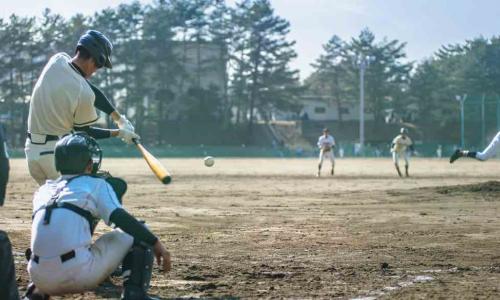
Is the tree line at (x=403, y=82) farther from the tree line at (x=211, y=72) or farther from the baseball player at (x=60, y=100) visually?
the baseball player at (x=60, y=100)

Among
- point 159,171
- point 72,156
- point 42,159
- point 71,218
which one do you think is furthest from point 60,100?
point 71,218

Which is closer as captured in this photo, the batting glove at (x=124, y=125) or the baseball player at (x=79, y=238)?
the baseball player at (x=79, y=238)

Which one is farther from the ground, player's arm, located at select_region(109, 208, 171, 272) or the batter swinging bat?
the batter swinging bat

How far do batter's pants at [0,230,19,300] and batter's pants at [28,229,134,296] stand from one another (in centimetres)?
27

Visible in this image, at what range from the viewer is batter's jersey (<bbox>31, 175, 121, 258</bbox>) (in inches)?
212

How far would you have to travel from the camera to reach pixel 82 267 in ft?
17.9

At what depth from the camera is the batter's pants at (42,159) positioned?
7.41 meters

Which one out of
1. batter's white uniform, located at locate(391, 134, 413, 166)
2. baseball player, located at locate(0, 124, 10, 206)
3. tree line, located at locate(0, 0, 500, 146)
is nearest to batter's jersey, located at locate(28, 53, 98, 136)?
baseball player, located at locate(0, 124, 10, 206)

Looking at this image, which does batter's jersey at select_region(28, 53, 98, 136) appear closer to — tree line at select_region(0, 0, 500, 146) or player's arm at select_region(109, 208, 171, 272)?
player's arm at select_region(109, 208, 171, 272)

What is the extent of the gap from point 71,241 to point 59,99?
2330 mm

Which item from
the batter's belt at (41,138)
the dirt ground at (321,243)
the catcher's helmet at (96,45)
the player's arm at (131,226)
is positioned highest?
the catcher's helmet at (96,45)

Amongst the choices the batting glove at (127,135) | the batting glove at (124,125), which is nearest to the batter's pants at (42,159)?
the batting glove at (127,135)

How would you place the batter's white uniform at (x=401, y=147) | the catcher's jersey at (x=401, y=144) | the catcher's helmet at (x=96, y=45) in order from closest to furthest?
the catcher's helmet at (x=96, y=45), the batter's white uniform at (x=401, y=147), the catcher's jersey at (x=401, y=144)

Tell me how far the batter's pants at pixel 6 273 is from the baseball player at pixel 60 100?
1.73 m
